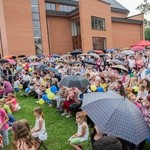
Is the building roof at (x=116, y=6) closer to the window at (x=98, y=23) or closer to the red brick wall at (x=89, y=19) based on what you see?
the red brick wall at (x=89, y=19)

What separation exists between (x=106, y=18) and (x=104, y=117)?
33.7m

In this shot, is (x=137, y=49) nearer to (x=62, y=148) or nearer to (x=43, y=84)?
(x=43, y=84)

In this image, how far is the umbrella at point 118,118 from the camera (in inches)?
154

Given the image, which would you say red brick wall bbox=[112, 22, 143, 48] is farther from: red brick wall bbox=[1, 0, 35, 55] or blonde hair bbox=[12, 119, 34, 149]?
blonde hair bbox=[12, 119, 34, 149]

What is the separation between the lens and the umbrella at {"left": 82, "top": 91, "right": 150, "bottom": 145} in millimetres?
3906

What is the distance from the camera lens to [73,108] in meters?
8.33

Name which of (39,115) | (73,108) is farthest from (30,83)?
(39,115)

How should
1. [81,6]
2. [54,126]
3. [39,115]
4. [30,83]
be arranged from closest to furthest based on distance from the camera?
[39,115] → [54,126] → [30,83] → [81,6]

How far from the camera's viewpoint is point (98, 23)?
35281mm

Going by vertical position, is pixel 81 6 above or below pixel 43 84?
above

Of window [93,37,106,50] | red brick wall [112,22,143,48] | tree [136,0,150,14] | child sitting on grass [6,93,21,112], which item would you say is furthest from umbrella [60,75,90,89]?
tree [136,0,150,14]

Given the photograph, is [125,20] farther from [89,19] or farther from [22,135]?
[22,135]

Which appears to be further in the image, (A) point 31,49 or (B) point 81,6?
(B) point 81,6

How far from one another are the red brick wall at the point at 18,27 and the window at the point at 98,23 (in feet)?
31.3
